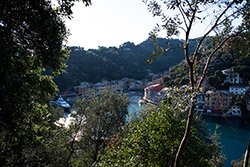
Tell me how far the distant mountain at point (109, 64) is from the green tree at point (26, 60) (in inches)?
2664

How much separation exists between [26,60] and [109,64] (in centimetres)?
9044

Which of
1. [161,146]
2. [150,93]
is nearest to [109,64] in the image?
[150,93]

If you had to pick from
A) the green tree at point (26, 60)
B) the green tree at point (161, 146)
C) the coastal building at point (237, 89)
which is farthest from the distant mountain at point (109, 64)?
the green tree at point (26, 60)

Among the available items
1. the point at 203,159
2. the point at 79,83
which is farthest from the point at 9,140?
the point at 79,83

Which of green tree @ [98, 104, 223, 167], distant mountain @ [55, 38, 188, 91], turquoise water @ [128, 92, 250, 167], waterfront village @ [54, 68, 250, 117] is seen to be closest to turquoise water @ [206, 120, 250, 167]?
turquoise water @ [128, 92, 250, 167]

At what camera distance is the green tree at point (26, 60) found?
512 centimetres

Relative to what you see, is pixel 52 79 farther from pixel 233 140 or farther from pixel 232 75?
pixel 233 140

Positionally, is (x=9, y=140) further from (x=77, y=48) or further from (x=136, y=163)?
(x=77, y=48)

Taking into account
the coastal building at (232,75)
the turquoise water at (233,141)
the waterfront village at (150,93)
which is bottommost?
the turquoise water at (233,141)

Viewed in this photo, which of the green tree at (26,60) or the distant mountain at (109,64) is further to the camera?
the distant mountain at (109,64)

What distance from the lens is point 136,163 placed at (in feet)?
28.0

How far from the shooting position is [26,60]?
20.4 ft

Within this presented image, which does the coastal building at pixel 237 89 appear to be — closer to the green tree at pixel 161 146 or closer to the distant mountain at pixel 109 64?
the green tree at pixel 161 146

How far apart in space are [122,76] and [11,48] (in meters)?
91.4
